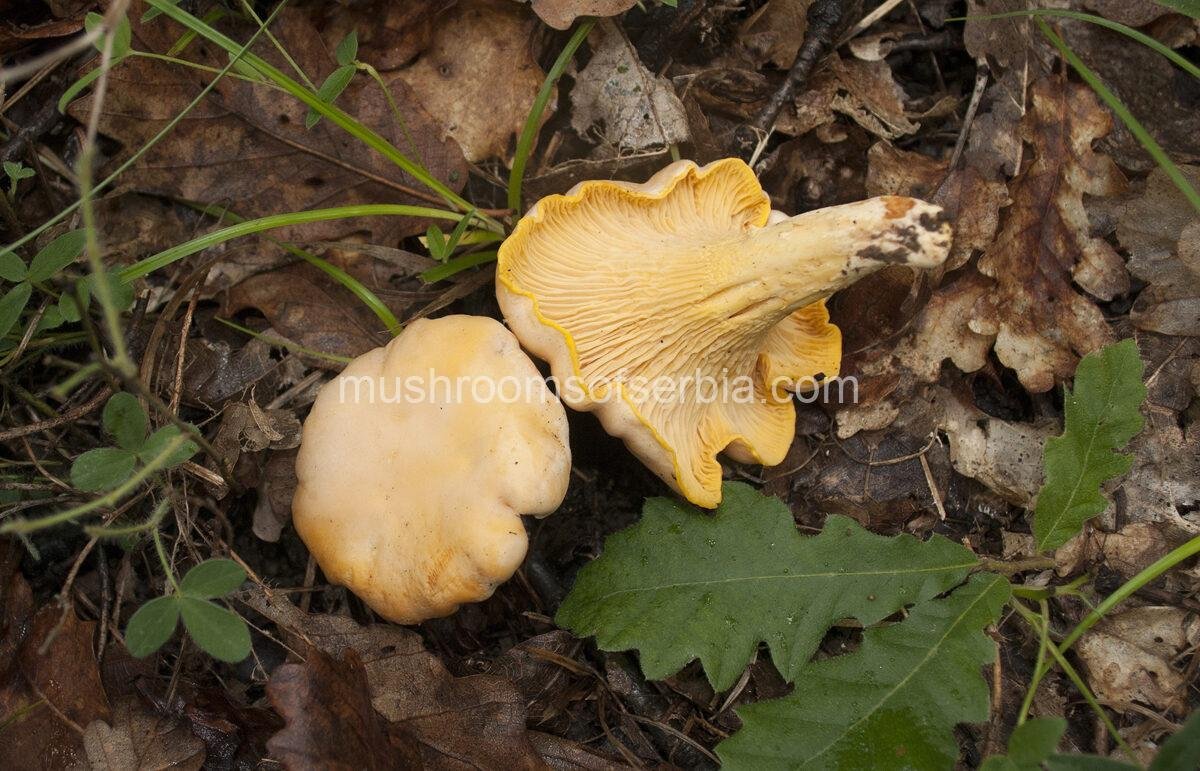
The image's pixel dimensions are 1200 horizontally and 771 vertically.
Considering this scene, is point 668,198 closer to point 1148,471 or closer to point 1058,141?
point 1058,141

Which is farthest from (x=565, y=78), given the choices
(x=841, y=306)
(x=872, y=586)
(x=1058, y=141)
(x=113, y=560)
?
(x=113, y=560)

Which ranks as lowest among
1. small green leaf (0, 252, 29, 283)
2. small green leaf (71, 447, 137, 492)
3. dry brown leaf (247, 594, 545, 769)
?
dry brown leaf (247, 594, 545, 769)

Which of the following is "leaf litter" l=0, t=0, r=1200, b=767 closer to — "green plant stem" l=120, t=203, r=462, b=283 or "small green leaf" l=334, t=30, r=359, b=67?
"green plant stem" l=120, t=203, r=462, b=283

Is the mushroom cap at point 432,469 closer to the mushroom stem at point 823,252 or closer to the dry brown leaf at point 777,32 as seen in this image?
the mushroom stem at point 823,252

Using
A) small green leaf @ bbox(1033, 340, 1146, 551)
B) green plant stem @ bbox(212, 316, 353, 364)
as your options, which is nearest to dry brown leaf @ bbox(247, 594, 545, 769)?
green plant stem @ bbox(212, 316, 353, 364)

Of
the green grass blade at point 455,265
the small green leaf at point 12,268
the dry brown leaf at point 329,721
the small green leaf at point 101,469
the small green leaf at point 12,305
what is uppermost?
the small green leaf at point 12,268

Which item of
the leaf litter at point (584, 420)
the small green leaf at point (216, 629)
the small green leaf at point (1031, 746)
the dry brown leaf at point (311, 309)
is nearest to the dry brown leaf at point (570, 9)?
the leaf litter at point (584, 420)

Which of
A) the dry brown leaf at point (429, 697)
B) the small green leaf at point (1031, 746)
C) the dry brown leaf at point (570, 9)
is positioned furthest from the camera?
the dry brown leaf at point (570, 9)
